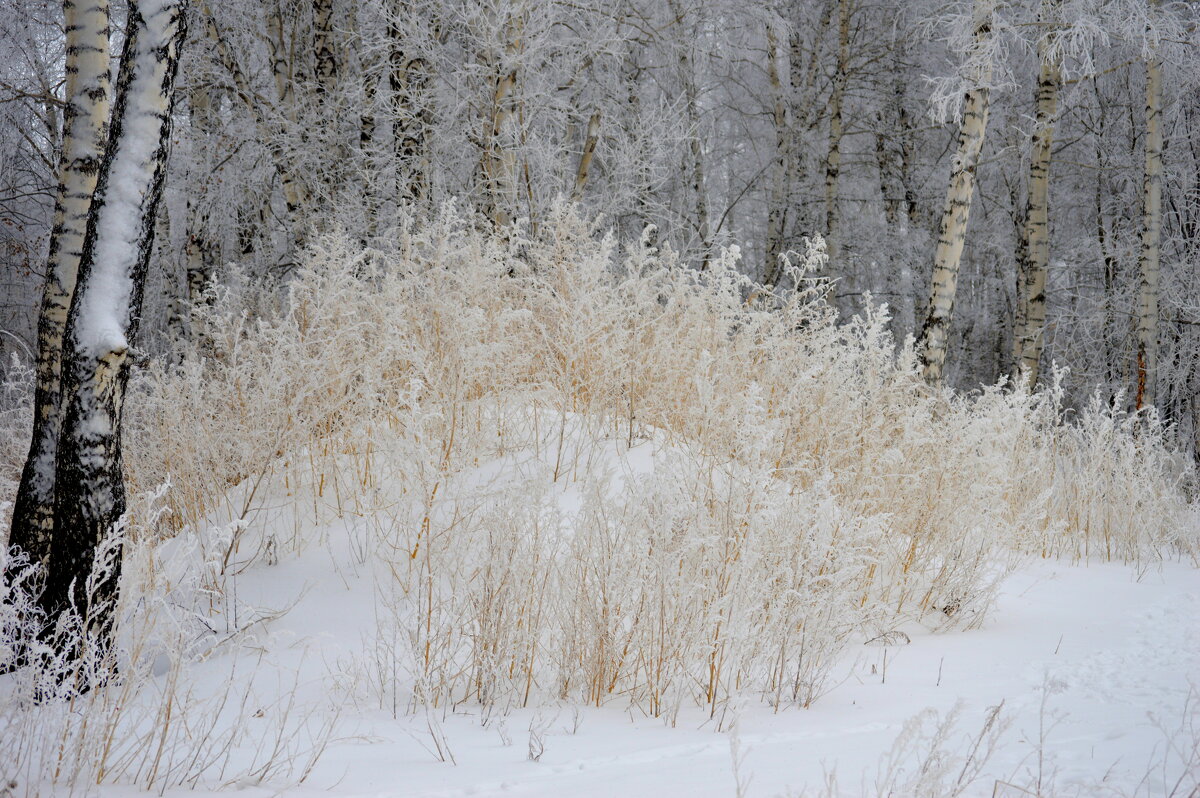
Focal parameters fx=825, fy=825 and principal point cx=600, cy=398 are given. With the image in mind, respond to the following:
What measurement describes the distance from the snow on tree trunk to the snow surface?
68cm

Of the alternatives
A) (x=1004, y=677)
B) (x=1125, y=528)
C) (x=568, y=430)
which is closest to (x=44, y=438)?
(x=568, y=430)

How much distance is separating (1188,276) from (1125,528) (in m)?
7.91

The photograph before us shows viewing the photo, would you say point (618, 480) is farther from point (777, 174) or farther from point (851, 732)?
point (777, 174)

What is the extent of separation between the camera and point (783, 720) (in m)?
2.70

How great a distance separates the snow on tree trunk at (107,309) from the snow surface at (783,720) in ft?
2.24

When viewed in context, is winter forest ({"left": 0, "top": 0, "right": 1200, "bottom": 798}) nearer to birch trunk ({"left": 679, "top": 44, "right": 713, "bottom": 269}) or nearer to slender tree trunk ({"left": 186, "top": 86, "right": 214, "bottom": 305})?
slender tree trunk ({"left": 186, "top": 86, "right": 214, "bottom": 305})

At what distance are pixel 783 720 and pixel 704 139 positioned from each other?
537 inches

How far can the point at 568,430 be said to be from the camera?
4.52 meters

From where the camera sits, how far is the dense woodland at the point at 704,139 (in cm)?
811

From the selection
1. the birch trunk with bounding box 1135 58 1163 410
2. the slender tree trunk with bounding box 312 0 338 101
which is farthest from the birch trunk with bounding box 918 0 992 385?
the slender tree trunk with bounding box 312 0 338 101

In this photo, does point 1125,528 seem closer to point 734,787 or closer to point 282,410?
point 734,787

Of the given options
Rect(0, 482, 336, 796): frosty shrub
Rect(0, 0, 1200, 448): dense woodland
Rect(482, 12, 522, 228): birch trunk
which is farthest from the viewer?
Rect(0, 0, 1200, 448): dense woodland

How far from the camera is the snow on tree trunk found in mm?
3057

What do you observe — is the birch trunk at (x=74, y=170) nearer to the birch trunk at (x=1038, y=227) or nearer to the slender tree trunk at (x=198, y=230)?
the slender tree trunk at (x=198, y=230)
